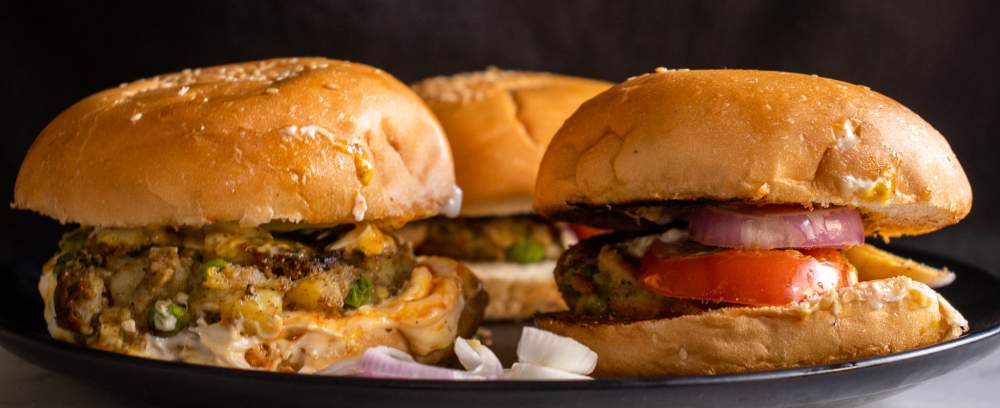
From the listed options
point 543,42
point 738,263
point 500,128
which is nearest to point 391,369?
point 738,263

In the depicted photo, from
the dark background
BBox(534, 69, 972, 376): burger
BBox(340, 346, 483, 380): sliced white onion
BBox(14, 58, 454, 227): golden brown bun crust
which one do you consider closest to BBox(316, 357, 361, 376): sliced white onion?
BBox(340, 346, 483, 380): sliced white onion

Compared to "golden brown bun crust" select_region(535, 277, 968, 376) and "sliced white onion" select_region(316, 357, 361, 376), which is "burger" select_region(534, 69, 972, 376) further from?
"sliced white onion" select_region(316, 357, 361, 376)

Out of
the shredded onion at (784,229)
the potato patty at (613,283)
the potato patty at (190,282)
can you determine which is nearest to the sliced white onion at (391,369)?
the potato patty at (190,282)

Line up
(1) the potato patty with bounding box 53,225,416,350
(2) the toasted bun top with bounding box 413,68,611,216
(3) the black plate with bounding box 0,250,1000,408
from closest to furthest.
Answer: (3) the black plate with bounding box 0,250,1000,408 → (1) the potato patty with bounding box 53,225,416,350 → (2) the toasted bun top with bounding box 413,68,611,216

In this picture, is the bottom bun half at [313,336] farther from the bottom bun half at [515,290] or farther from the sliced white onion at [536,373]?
the bottom bun half at [515,290]

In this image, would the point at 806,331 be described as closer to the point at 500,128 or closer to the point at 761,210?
the point at 761,210

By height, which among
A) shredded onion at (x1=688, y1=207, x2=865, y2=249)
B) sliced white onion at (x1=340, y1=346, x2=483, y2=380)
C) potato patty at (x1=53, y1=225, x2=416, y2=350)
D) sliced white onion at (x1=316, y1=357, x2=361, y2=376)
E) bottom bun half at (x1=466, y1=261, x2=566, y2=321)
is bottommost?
bottom bun half at (x1=466, y1=261, x2=566, y2=321)

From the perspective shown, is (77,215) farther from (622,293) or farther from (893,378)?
(893,378)
